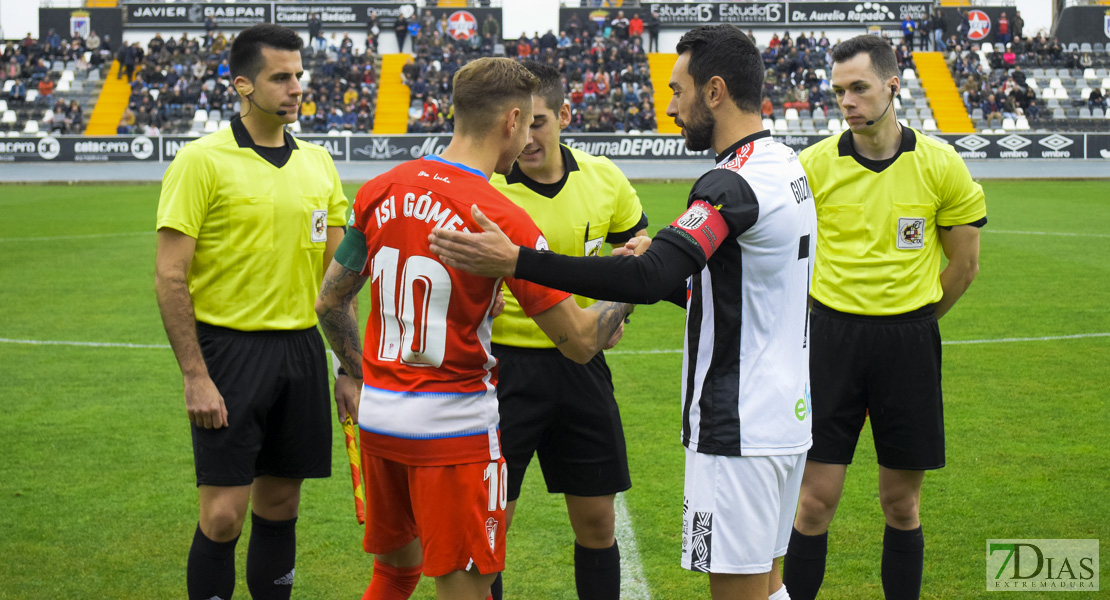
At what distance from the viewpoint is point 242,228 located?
4051mm

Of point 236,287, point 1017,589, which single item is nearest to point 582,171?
point 236,287

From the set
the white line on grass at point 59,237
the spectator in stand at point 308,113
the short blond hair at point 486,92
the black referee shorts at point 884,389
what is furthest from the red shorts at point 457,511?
the spectator in stand at point 308,113

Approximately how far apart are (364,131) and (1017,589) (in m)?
33.8

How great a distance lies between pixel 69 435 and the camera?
23.4 feet

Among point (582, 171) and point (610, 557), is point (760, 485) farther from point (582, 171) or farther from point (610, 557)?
point (582, 171)

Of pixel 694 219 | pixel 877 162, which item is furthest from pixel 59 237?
pixel 694 219

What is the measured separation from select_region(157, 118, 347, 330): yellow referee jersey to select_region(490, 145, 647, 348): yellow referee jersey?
851 millimetres

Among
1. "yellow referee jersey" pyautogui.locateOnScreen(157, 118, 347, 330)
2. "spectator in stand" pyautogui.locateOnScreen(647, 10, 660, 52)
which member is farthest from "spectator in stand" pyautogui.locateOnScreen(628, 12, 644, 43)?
"yellow referee jersey" pyautogui.locateOnScreen(157, 118, 347, 330)

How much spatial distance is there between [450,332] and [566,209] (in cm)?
133

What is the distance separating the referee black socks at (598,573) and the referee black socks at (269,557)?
1249mm

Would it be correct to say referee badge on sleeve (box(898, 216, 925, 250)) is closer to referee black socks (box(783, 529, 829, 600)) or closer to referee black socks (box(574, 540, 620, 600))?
referee black socks (box(783, 529, 829, 600))

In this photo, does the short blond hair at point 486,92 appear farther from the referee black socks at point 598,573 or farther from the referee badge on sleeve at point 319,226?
the referee black socks at point 598,573

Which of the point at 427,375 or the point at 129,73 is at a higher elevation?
the point at 129,73

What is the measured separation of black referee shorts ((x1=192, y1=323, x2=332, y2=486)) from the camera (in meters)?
3.97
